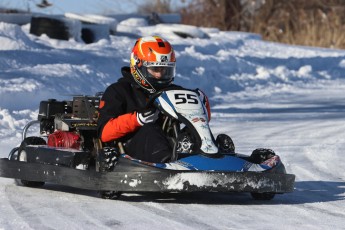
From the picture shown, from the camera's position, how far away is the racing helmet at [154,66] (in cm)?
805

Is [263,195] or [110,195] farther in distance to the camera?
[263,195]

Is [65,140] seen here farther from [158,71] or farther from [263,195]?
[263,195]

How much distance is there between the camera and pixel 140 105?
7.93m

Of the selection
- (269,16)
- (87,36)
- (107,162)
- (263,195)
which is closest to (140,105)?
(107,162)

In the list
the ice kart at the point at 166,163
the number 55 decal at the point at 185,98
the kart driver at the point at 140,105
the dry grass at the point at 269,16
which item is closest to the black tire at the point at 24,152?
the ice kart at the point at 166,163

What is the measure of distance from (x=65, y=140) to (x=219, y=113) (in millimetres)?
7151

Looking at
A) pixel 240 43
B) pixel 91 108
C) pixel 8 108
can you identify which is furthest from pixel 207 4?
pixel 91 108

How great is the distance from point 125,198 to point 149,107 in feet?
2.43

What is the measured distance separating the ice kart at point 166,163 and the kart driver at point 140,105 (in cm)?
11

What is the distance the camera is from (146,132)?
24.6ft

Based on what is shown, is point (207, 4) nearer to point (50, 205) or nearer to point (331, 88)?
point (331, 88)

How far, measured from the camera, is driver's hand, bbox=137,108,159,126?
24.7 feet

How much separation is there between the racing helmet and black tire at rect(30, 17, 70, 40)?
13636 mm

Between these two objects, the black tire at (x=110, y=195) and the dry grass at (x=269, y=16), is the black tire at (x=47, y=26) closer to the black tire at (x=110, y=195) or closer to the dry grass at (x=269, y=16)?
the dry grass at (x=269, y=16)
